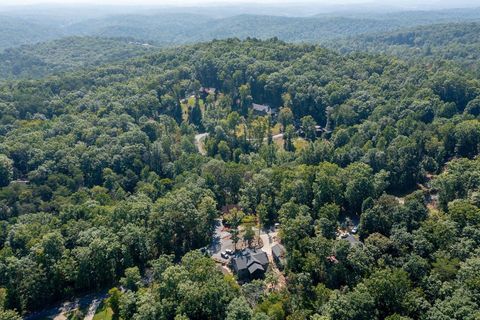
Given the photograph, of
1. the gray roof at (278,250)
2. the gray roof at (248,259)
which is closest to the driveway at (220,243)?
the gray roof at (248,259)

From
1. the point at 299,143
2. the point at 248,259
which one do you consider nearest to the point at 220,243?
the point at 248,259

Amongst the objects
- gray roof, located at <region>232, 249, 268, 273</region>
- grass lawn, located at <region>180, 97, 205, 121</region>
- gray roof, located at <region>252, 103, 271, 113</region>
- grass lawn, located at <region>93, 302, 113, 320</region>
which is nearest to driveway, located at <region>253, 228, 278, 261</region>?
gray roof, located at <region>232, 249, 268, 273</region>

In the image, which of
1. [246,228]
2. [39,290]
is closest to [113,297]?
[39,290]

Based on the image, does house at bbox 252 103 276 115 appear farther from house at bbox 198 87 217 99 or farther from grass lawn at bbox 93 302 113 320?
grass lawn at bbox 93 302 113 320

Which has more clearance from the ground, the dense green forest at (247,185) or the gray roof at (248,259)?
the dense green forest at (247,185)

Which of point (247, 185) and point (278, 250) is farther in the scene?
point (247, 185)

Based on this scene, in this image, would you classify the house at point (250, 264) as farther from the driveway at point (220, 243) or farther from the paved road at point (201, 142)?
the paved road at point (201, 142)

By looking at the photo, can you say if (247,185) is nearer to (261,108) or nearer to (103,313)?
(103,313)
